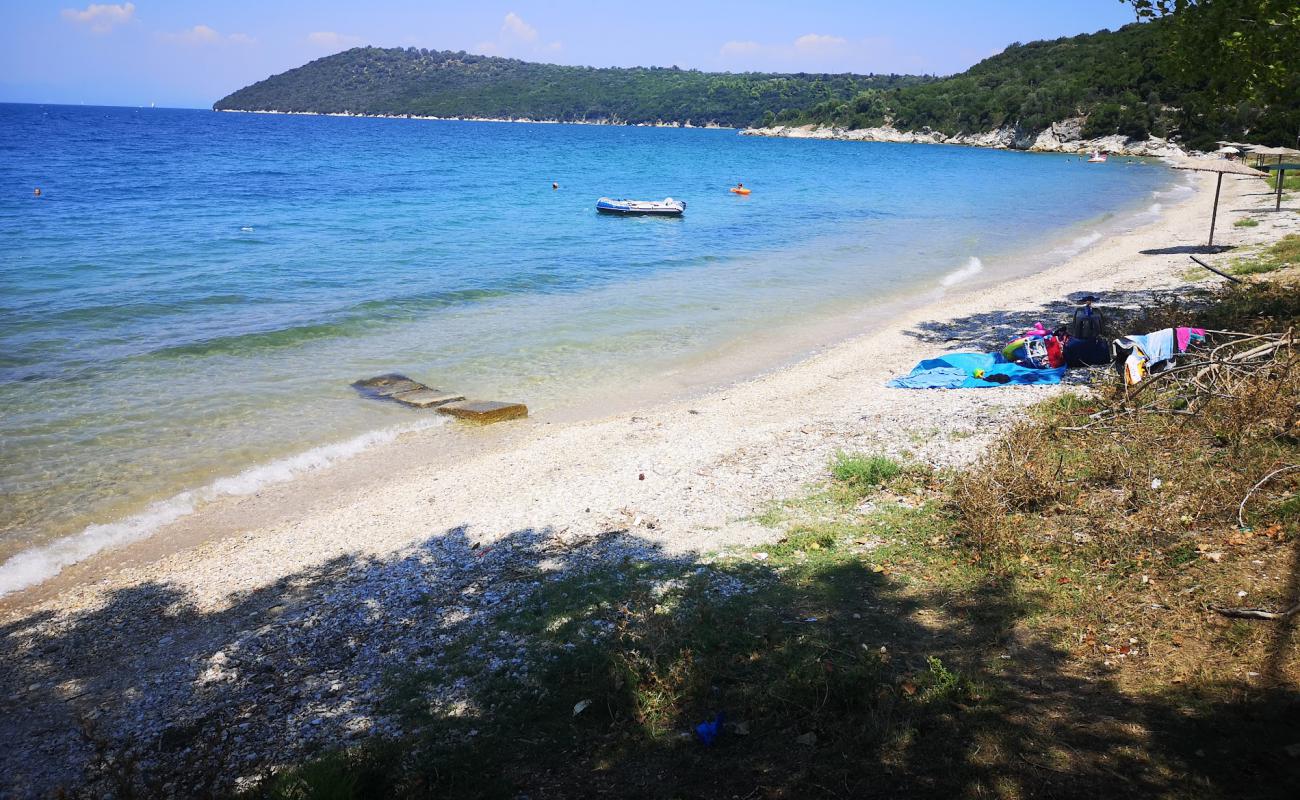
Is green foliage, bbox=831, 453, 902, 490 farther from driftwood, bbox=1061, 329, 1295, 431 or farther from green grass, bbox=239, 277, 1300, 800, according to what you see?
driftwood, bbox=1061, 329, 1295, 431

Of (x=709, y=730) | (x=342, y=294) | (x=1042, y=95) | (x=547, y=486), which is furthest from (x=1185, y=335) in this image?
(x=1042, y=95)

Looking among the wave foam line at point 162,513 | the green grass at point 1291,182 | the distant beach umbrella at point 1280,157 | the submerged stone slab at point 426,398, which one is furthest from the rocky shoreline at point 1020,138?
the wave foam line at point 162,513

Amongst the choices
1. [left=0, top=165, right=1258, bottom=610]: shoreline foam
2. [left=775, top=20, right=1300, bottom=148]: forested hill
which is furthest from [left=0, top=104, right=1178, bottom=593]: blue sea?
[left=775, top=20, right=1300, bottom=148]: forested hill

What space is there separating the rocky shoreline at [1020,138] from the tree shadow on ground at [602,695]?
9165cm

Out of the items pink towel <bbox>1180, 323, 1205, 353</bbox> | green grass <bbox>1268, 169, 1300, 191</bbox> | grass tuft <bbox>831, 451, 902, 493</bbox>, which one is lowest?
grass tuft <bbox>831, 451, 902, 493</bbox>

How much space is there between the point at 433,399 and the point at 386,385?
130cm

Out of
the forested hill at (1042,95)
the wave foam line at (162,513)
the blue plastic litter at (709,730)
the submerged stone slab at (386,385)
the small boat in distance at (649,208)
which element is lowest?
the wave foam line at (162,513)

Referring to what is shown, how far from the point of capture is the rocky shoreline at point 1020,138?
278 ft

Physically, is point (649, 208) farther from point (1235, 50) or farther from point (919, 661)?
point (919, 661)

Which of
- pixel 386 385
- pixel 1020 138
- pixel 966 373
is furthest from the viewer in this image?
pixel 1020 138

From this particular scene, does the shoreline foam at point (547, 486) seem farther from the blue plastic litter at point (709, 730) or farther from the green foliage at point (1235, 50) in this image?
the green foliage at point (1235, 50)

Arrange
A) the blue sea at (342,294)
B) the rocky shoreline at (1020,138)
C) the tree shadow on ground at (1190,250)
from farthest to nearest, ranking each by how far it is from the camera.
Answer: the rocky shoreline at (1020,138) → the tree shadow on ground at (1190,250) → the blue sea at (342,294)

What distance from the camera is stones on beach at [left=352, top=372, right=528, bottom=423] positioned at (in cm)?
1339

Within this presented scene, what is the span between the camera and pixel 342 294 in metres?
21.4
